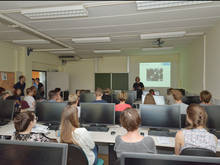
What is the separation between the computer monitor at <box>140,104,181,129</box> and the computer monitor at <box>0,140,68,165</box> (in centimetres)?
166

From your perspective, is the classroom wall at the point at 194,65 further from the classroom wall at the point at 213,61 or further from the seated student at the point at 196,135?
the seated student at the point at 196,135

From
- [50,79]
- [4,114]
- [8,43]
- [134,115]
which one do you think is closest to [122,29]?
[134,115]

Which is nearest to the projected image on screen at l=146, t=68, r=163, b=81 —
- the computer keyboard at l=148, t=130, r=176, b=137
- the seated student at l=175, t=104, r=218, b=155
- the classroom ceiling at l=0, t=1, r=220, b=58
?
the classroom ceiling at l=0, t=1, r=220, b=58

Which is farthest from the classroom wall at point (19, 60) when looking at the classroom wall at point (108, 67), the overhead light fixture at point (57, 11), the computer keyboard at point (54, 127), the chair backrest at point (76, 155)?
the chair backrest at point (76, 155)

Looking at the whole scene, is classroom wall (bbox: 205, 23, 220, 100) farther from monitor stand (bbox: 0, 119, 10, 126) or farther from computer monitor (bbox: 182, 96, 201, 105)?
monitor stand (bbox: 0, 119, 10, 126)

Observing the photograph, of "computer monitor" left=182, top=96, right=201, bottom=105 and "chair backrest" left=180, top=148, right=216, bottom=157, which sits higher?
"computer monitor" left=182, top=96, right=201, bottom=105

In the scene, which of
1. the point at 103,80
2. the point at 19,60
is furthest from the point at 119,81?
the point at 19,60

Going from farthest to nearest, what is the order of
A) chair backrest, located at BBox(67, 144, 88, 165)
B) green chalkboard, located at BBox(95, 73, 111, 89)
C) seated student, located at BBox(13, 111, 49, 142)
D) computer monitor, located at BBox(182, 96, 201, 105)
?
green chalkboard, located at BBox(95, 73, 111, 89), computer monitor, located at BBox(182, 96, 201, 105), seated student, located at BBox(13, 111, 49, 142), chair backrest, located at BBox(67, 144, 88, 165)

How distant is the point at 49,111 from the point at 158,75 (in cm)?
575

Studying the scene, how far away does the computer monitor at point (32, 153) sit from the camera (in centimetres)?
80

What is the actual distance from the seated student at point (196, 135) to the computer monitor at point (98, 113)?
1103 mm

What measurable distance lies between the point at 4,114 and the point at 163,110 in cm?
268

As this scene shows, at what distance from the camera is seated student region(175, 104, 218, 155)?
144 cm

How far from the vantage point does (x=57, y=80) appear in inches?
296
